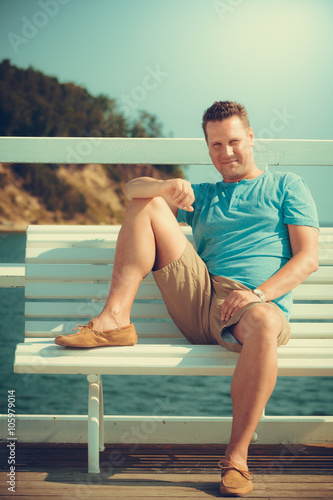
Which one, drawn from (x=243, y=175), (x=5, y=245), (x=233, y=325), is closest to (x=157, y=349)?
(x=233, y=325)

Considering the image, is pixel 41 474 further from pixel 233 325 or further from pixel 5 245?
pixel 5 245

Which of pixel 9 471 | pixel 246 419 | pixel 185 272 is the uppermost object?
pixel 185 272

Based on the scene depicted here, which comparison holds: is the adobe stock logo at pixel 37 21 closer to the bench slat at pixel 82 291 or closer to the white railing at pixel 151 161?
the white railing at pixel 151 161

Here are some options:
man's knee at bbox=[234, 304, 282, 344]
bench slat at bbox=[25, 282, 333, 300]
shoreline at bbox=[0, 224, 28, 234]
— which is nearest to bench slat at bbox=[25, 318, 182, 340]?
bench slat at bbox=[25, 282, 333, 300]

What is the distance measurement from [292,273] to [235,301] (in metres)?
0.26

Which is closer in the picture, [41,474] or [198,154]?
[41,474]

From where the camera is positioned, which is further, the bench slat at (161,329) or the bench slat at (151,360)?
the bench slat at (161,329)

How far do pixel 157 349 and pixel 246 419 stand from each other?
1.26ft

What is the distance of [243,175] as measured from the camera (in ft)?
8.57

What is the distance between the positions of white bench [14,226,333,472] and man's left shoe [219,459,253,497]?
0.30 meters

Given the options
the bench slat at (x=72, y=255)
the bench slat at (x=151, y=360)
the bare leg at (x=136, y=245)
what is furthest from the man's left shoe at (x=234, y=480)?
the bench slat at (x=72, y=255)

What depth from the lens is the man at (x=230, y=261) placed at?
6.63 ft

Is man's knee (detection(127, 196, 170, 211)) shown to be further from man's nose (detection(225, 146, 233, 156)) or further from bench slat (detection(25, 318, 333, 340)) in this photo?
bench slat (detection(25, 318, 333, 340))

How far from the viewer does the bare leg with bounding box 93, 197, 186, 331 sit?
2270 millimetres
